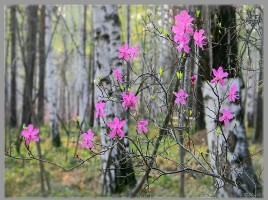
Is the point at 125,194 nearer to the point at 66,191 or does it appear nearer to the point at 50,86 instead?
the point at 66,191

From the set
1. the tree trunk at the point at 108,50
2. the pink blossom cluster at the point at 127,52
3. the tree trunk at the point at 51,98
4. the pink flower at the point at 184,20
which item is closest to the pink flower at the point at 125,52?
the pink blossom cluster at the point at 127,52

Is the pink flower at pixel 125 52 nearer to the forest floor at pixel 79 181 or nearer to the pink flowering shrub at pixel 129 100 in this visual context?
the pink flowering shrub at pixel 129 100

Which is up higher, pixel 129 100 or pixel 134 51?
pixel 134 51

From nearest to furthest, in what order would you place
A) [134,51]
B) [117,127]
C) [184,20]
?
[184,20] < [117,127] < [134,51]

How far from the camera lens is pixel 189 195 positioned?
6.88 metres

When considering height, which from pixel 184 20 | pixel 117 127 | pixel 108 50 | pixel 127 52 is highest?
pixel 108 50

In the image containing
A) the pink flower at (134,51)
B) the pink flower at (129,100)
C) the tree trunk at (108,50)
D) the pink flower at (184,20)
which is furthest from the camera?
the tree trunk at (108,50)

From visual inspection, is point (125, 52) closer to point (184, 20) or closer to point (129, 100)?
point (129, 100)

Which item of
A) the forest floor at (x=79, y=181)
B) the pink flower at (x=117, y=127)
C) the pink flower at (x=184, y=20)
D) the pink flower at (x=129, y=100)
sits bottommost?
the forest floor at (x=79, y=181)

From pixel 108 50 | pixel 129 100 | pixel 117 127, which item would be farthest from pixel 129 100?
pixel 108 50

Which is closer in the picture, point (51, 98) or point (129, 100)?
point (129, 100)

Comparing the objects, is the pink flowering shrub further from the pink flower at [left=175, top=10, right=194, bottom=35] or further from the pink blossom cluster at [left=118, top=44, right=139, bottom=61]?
the pink flower at [left=175, top=10, right=194, bottom=35]

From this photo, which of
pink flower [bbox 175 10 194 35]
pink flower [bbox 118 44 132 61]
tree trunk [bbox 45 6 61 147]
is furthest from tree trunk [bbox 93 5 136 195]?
tree trunk [bbox 45 6 61 147]

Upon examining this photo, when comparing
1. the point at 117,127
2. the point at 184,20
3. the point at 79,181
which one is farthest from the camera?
the point at 79,181
